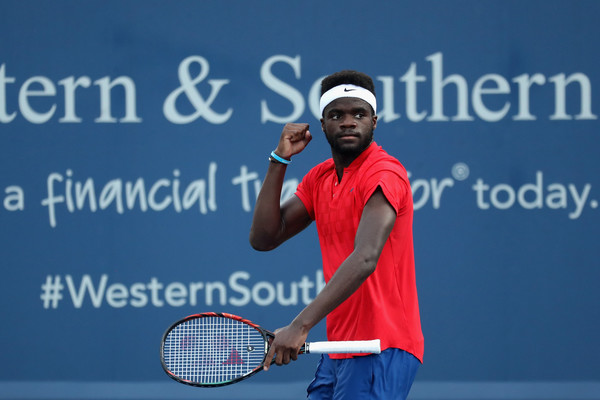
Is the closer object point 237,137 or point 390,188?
point 390,188

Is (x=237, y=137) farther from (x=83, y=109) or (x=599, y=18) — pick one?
(x=599, y=18)

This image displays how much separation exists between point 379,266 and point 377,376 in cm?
34

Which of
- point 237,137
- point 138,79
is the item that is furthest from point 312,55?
point 138,79

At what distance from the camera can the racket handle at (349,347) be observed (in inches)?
91.4

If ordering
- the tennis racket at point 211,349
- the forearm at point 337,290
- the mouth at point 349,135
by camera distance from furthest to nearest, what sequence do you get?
the tennis racket at point 211,349, the mouth at point 349,135, the forearm at point 337,290

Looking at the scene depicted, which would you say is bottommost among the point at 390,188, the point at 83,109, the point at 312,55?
the point at 390,188

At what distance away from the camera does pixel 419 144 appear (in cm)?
482

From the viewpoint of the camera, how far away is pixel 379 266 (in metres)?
2.50

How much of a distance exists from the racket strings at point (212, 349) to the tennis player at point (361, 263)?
0.78 feet

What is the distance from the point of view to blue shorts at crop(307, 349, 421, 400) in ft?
8.11

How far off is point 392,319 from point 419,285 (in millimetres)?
2386

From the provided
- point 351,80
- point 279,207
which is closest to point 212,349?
point 279,207

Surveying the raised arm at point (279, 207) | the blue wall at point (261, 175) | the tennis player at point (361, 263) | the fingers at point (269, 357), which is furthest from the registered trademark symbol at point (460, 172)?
the fingers at point (269, 357)

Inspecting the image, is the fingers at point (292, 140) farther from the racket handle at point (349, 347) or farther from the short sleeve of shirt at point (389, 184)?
the racket handle at point (349, 347)
